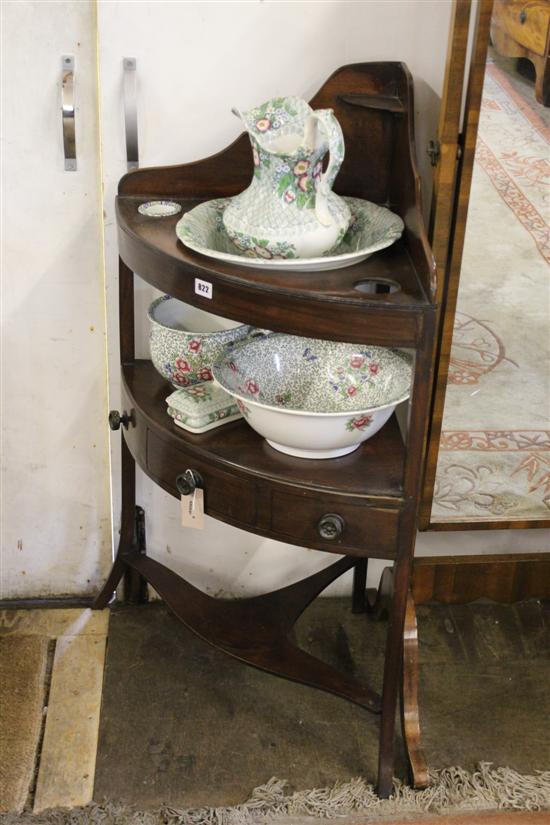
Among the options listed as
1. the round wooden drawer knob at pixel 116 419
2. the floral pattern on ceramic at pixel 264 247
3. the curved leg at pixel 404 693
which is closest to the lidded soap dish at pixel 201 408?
the round wooden drawer knob at pixel 116 419

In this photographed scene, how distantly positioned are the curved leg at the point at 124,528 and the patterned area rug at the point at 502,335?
23.2 inches

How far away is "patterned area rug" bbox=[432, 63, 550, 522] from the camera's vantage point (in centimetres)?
162

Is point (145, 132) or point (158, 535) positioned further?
point (158, 535)

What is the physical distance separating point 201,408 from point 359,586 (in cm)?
69

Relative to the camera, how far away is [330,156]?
1439 mm

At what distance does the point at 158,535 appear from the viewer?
6.91 ft

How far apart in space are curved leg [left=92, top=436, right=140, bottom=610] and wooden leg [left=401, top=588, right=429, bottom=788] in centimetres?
59

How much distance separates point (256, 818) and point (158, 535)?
0.63 m

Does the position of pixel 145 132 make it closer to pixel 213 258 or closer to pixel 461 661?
pixel 213 258

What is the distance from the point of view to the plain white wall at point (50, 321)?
5.68 feet

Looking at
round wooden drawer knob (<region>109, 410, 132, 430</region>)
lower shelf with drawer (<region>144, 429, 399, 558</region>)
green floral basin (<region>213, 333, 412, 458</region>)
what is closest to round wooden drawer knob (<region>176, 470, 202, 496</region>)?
lower shelf with drawer (<region>144, 429, 399, 558</region>)

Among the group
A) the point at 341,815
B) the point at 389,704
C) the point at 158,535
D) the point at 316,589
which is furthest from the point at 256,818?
the point at 158,535

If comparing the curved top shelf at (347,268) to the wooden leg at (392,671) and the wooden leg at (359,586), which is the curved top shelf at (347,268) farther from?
the wooden leg at (359,586)

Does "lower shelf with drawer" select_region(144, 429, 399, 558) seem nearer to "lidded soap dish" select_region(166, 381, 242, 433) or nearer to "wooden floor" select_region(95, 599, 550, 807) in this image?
"lidded soap dish" select_region(166, 381, 242, 433)
